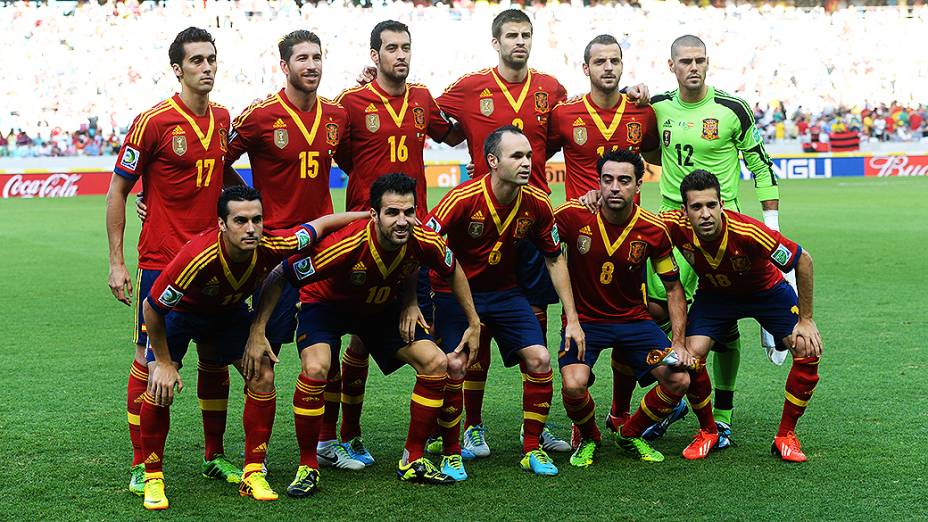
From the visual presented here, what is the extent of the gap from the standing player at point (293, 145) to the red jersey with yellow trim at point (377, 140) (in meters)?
0.27

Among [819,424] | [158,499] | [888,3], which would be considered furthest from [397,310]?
[888,3]

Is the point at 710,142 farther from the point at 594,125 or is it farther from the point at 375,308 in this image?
the point at 375,308

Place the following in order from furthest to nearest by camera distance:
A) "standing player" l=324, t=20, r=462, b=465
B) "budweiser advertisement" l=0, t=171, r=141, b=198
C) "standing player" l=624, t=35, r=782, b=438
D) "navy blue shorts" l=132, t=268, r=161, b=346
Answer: "budweiser advertisement" l=0, t=171, r=141, b=198 → "standing player" l=624, t=35, r=782, b=438 → "standing player" l=324, t=20, r=462, b=465 → "navy blue shorts" l=132, t=268, r=161, b=346

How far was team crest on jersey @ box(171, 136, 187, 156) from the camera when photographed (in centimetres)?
582

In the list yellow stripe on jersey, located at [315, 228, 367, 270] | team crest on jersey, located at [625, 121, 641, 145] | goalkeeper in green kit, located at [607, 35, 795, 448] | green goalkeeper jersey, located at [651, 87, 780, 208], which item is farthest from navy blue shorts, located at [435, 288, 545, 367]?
green goalkeeper jersey, located at [651, 87, 780, 208]

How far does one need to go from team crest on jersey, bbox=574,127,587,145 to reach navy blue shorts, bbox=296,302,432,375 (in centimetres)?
172

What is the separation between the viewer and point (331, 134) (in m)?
6.45

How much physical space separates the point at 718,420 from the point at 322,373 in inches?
98.0

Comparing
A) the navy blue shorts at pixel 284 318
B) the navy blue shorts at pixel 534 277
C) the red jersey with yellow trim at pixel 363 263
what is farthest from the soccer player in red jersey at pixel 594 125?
the navy blue shorts at pixel 284 318

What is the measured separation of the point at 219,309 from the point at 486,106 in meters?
2.27

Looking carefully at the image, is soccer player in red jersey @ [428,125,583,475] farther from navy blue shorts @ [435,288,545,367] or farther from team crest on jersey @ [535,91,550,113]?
team crest on jersey @ [535,91,550,113]

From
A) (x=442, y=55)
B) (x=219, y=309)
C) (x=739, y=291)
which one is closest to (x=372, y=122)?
(x=219, y=309)

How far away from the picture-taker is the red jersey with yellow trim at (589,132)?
22.5 ft

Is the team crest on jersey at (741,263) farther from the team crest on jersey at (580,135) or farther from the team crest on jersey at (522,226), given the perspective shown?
the team crest on jersey at (580,135)
